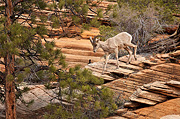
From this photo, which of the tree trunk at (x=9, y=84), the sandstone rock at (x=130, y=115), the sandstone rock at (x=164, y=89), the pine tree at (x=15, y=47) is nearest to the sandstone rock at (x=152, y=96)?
the sandstone rock at (x=164, y=89)

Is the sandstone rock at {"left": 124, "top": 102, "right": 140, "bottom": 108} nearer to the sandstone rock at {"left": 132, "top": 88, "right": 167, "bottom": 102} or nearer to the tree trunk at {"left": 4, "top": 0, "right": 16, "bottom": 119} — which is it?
the sandstone rock at {"left": 132, "top": 88, "right": 167, "bottom": 102}

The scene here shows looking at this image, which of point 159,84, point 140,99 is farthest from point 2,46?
point 159,84

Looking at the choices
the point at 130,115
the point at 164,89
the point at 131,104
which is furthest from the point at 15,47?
the point at 164,89

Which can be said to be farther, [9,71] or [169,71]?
[169,71]

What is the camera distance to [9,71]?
595 centimetres

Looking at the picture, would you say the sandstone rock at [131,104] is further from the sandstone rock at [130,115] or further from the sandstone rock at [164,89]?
the sandstone rock at [164,89]

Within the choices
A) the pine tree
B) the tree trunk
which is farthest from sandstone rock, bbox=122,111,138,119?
the tree trunk

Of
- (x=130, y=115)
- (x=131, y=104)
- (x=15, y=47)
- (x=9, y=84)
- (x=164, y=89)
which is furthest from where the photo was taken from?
(x=131, y=104)

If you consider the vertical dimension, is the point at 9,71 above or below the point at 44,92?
above

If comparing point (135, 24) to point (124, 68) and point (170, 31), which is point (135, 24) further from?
point (170, 31)

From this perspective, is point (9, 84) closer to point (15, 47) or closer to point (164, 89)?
point (15, 47)

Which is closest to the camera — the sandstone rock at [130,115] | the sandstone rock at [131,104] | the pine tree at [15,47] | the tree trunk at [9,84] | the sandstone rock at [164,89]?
the pine tree at [15,47]

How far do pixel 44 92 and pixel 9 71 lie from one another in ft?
9.61

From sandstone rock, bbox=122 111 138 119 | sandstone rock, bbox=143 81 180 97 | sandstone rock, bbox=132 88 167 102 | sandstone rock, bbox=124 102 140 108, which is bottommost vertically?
sandstone rock, bbox=122 111 138 119
